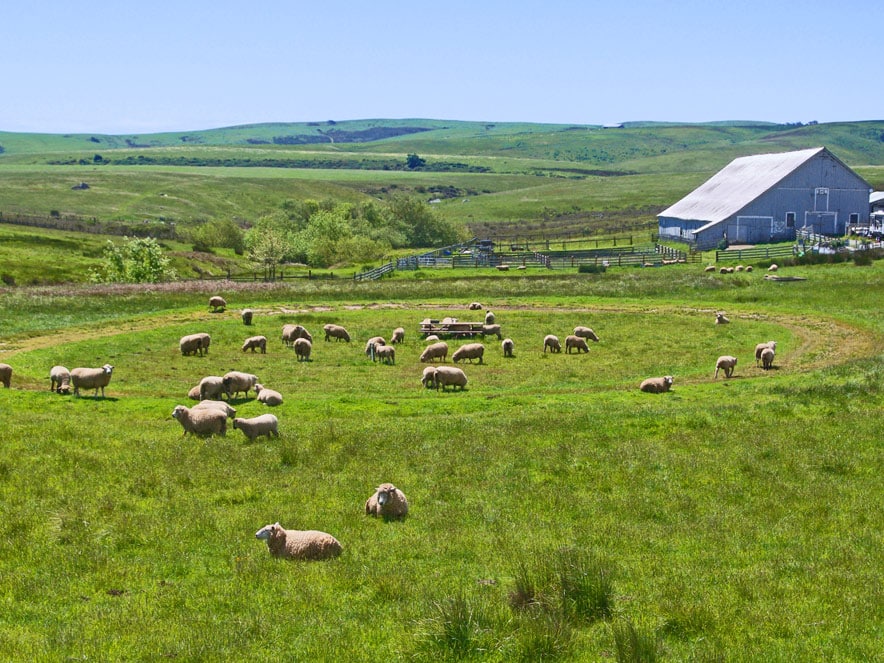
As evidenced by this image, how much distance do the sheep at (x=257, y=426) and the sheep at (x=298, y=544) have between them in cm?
792

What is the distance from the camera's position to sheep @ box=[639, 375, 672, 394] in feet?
92.8

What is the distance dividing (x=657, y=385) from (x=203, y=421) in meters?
14.5

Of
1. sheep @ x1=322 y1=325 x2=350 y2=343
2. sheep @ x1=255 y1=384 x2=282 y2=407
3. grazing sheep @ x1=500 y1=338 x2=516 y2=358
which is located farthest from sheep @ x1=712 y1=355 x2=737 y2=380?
sheep @ x1=322 y1=325 x2=350 y2=343

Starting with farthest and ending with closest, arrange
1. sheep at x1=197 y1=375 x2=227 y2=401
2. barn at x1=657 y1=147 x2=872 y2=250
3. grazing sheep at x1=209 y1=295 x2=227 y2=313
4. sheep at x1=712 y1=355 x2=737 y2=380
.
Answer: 1. barn at x1=657 y1=147 x2=872 y2=250
2. grazing sheep at x1=209 y1=295 x2=227 y2=313
3. sheep at x1=712 y1=355 x2=737 y2=380
4. sheep at x1=197 y1=375 x2=227 y2=401

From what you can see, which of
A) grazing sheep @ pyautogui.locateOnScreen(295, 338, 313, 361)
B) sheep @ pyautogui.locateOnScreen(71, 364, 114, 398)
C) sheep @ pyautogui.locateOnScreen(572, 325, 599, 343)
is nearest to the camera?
sheep @ pyautogui.locateOnScreen(71, 364, 114, 398)

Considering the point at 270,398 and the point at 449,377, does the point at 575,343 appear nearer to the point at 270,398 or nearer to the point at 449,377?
the point at 449,377

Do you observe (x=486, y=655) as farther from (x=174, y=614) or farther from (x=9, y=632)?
(x=9, y=632)

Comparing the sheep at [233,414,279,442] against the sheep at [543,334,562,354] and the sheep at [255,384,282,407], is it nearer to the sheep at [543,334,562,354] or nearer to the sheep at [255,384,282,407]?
the sheep at [255,384,282,407]

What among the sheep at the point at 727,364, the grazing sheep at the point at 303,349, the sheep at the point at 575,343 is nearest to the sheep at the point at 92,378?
the grazing sheep at the point at 303,349

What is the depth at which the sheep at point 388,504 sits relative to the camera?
14672mm

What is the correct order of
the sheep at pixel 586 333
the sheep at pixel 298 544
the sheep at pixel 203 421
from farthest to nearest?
the sheep at pixel 586 333, the sheep at pixel 203 421, the sheep at pixel 298 544

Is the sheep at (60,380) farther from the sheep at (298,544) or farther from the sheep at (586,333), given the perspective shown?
the sheep at (586,333)

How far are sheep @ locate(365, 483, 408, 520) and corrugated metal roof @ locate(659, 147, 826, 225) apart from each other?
7740 cm

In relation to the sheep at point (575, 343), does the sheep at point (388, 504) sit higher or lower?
higher
